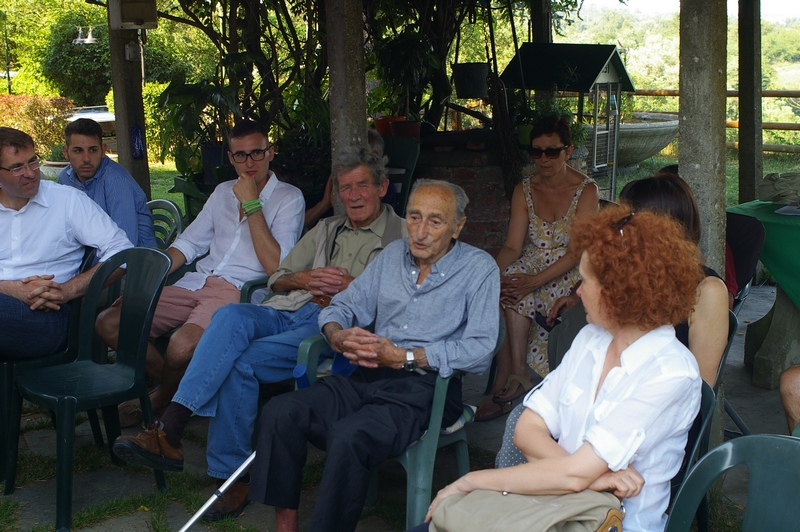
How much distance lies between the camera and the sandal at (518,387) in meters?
3.87

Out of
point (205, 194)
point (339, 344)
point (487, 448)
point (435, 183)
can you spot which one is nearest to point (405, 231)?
point (435, 183)

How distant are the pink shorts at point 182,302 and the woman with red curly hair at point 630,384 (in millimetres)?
2004

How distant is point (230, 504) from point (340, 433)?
80 cm

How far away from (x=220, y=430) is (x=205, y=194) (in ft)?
8.96

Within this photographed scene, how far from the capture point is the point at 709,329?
7.63 feet

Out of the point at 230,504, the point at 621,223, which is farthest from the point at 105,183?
the point at 621,223

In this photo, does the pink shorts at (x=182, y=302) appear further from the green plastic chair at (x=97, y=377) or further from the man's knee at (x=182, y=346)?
the green plastic chair at (x=97, y=377)

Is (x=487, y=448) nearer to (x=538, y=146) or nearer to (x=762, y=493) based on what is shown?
(x=538, y=146)

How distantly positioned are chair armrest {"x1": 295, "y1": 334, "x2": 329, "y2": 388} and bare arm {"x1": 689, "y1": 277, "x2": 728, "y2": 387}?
1308mm

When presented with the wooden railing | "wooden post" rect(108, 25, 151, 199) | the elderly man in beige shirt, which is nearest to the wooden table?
the elderly man in beige shirt

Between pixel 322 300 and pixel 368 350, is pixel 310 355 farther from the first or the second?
pixel 322 300

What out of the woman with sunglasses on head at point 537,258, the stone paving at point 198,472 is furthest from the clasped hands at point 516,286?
the stone paving at point 198,472

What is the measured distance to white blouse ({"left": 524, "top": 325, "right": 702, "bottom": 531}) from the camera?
1.83 m

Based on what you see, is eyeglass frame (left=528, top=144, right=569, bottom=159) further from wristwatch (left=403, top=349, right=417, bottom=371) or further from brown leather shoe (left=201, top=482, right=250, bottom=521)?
brown leather shoe (left=201, top=482, right=250, bottom=521)
